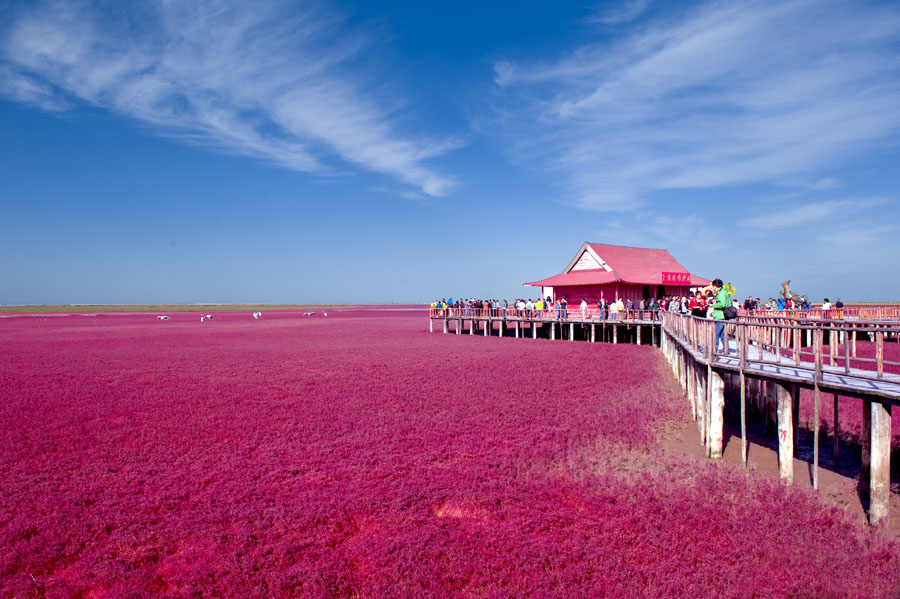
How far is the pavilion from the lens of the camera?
3431 cm

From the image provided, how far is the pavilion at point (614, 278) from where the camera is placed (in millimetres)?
34312

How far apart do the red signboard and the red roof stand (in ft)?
1.09

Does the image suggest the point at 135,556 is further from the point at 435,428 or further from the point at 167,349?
the point at 167,349

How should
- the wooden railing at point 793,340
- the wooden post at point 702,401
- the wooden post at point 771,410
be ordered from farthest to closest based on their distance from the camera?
the wooden post at point 771,410, the wooden post at point 702,401, the wooden railing at point 793,340

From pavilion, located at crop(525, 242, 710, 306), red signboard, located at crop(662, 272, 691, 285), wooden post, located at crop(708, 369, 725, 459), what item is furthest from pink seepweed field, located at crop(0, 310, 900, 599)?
red signboard, located at crop(662, 272, 691, 285)

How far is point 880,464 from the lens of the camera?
23.5ft

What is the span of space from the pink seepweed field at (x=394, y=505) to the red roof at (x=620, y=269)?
19.7 m

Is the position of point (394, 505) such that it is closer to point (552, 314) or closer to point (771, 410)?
point (771, 410)

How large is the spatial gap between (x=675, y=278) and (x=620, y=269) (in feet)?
11.8

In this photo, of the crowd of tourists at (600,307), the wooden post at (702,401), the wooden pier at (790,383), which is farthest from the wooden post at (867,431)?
the crowd of tourists at (600,307)

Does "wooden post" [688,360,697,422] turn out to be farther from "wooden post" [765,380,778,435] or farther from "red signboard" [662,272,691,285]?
"red signboard" [662,272,691,285]

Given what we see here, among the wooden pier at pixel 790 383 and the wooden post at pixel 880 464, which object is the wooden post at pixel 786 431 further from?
the wooden post at pixel 880 464

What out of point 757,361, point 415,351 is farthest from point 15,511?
point 415,351

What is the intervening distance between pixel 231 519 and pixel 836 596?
720cm
